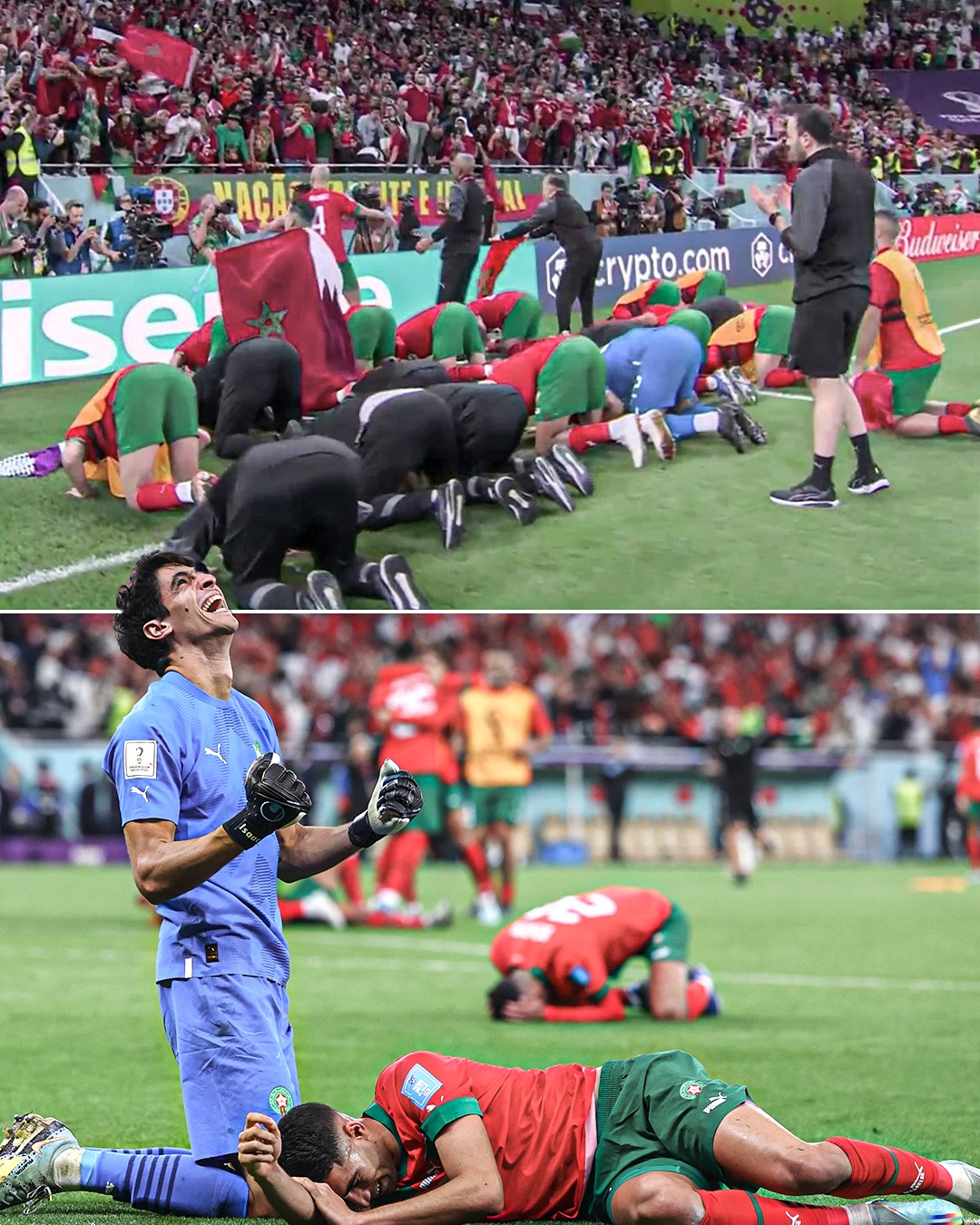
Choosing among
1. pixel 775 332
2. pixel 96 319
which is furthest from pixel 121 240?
pixel 775 332

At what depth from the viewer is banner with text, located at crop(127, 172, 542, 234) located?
37.2ft

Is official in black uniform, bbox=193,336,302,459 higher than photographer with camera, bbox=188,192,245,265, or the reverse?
photographer with camera, bbox=188,192,245,265

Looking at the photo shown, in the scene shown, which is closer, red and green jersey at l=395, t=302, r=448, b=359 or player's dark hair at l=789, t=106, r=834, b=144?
player's dark hair at l=789, t=106, r=834, b=144

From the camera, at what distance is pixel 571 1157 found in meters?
3.25

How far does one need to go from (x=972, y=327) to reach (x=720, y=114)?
17.2ft

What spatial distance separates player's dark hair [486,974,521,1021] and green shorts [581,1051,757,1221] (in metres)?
2.37

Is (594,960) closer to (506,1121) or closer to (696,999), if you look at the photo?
(696,999)

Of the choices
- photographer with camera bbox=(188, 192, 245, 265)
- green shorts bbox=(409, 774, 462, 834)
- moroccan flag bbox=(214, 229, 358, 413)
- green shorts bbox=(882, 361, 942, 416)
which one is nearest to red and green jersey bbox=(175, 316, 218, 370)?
moroccan flag bbox=(214, 229, 358, 413)

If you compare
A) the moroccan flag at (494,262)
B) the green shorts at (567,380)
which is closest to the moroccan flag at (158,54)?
the moroccan flag at (494,262)

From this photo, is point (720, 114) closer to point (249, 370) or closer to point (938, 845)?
point (938, 845)

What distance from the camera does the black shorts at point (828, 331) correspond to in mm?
6883

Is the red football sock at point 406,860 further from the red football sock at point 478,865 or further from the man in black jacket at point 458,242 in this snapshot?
the man in black jacket at point 458,242

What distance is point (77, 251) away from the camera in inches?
380

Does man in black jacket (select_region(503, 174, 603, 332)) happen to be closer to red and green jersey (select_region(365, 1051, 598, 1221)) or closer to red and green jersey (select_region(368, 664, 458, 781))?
red and green jersey (select_region(368, 664, 458, 781))
